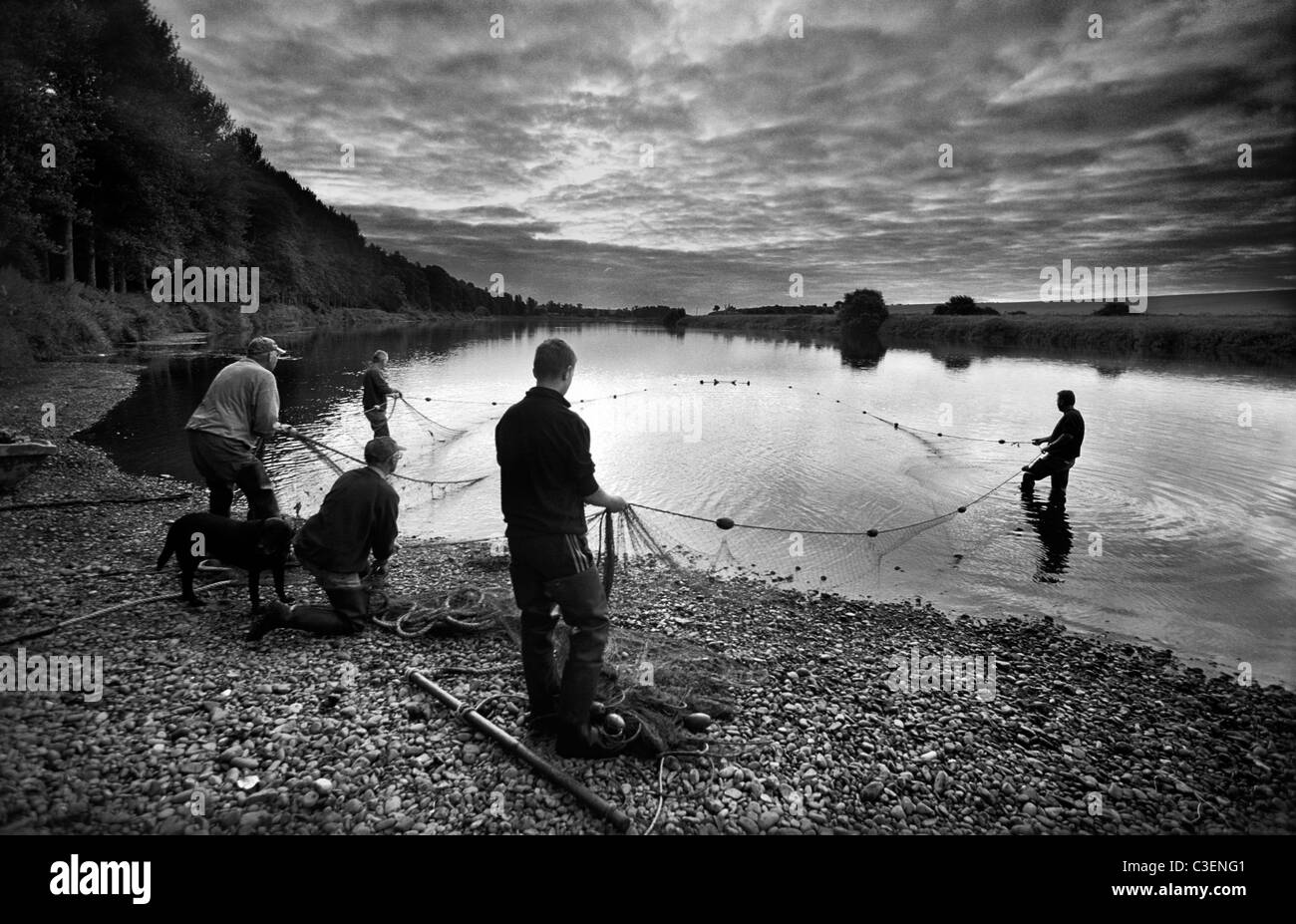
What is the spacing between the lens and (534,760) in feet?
17.6

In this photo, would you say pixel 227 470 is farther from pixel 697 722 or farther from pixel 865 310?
pixel 865 310

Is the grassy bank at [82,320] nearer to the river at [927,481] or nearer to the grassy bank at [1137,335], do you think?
the river at [927,481]

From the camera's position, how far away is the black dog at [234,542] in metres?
7.82

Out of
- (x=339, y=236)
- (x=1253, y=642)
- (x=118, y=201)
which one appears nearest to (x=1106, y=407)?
(x=1253, y=642)

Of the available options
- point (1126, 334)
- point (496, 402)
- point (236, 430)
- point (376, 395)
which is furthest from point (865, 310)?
point (236, 430)

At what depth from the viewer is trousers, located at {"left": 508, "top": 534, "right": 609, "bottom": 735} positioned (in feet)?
17.4

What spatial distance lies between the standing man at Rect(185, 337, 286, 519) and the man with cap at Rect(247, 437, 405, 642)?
246 cm

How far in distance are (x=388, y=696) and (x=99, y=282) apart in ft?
226

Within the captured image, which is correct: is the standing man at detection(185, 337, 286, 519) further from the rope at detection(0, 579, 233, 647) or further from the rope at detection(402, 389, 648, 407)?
the rope at detection(402, 389, 648, 407)

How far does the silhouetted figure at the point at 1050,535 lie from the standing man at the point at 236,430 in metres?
13.9

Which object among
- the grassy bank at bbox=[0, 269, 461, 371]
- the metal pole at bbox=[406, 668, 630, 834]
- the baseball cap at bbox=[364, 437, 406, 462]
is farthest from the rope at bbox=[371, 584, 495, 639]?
the grassy bank at bbox=[0, 269, 461, 371]

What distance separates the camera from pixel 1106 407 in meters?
34.2

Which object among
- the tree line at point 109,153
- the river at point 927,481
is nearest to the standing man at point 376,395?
the river at point 927,481
